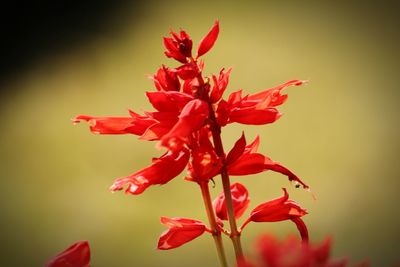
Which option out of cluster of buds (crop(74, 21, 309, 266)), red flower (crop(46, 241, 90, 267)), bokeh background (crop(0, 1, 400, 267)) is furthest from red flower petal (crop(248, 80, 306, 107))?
bokeh background (crop(0, 1, 400, 267))

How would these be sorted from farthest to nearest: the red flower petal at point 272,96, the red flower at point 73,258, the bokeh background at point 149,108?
the bokeh background at point 149,108, the red flower petal at point 272,96, the red flower at point 73,258

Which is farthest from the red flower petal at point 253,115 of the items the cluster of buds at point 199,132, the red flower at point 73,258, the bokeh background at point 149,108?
the bokeh background at point 149,108

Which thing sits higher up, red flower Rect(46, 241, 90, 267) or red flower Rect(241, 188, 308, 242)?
red flower Rect(46, 241, 90, 267)

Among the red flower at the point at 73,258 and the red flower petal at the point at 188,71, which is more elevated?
the red flower petal at the point at 188,71

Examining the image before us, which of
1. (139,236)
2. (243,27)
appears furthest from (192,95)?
(243,27)

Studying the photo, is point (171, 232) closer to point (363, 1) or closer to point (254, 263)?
point (254, 263)

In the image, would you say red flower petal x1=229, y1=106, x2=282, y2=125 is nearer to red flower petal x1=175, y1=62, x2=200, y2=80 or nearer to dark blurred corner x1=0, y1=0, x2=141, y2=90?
red flower petal x1=175, y1=62, x2=200, y2=80

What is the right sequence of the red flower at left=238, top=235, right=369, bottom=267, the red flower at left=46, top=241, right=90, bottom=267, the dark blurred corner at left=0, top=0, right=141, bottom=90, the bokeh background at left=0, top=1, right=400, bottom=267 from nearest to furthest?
1. the red flower at left=238, top=235, right=369, bottom=267
2. the red flower at left=46, top=241, right=90, bottom=267
3. the bokeh background at left=0, top=1, right=400, bottom=267
4. the dark blurred corner at left=0, top=0, right=141, bottom=90

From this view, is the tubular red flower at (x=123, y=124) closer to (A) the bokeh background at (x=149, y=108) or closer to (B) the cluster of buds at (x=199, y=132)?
(B) the cluster of buds at (x=199, y=132)

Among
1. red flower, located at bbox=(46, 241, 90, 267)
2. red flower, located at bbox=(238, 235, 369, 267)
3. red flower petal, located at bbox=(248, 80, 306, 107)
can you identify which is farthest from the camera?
red flower petal, located at bbox=(248, 80, 306, 107)
